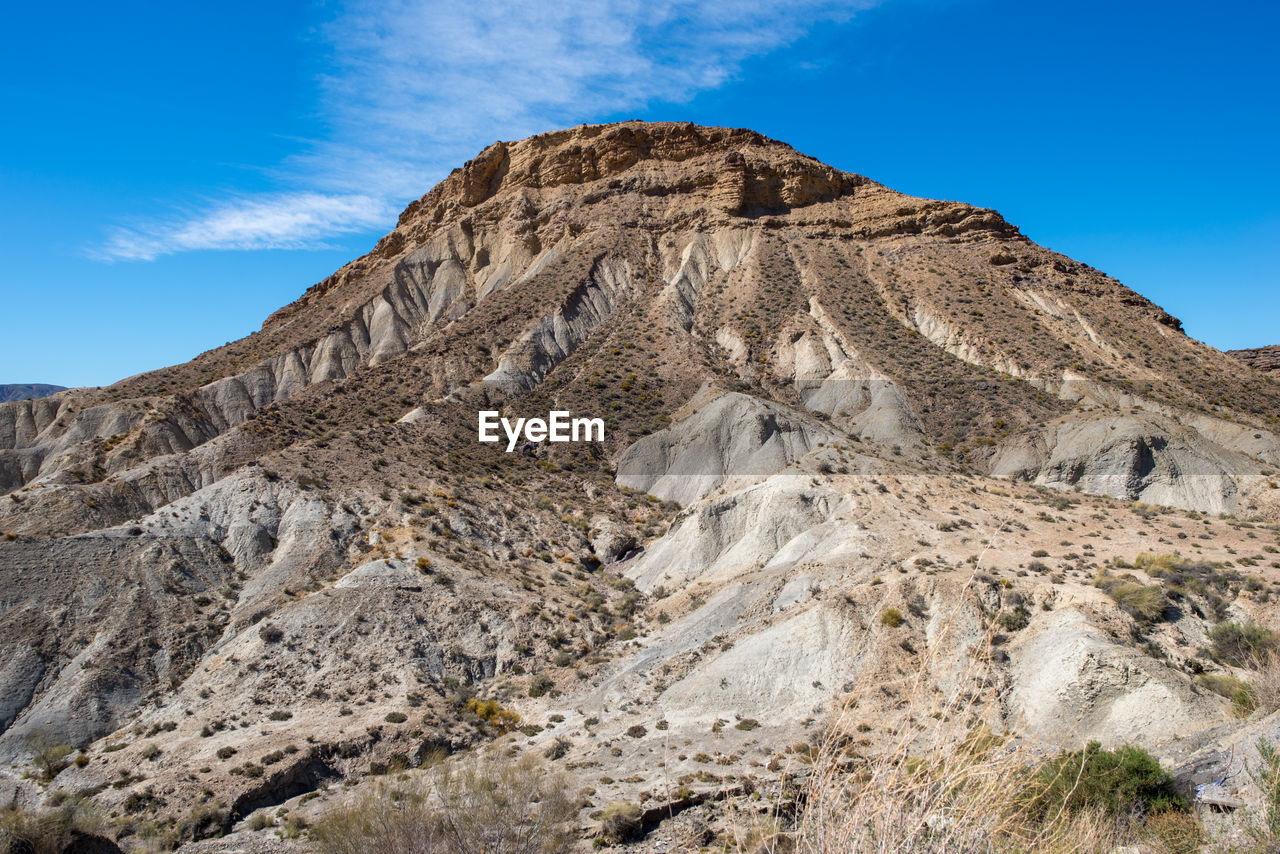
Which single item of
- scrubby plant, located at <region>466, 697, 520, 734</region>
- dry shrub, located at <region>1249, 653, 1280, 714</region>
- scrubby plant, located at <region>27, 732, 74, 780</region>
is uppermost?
dry shrub, located at <region>1249, 653, 1280, 714</region>

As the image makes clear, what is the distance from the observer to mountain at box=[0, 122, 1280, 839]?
18859 millimetres

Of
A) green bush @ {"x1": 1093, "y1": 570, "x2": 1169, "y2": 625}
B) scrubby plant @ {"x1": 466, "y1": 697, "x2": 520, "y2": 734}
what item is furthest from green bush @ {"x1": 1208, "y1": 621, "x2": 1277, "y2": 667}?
scrubby plant @ {"x1": 466, "y1": 697, "x2": 520, "y2": 734}

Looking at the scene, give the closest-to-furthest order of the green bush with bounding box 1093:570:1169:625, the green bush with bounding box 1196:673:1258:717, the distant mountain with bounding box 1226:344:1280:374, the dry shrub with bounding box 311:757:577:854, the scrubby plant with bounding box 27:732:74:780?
1. the dry shrub with bounding box 311:757:577:854
2. the green bush with bounding box 1196:673:1258:717
3. the green bush with bounding box 1093:570:1169:625
4. the scrubby plant with bounding box 27:732:74:780
5. the distant mountain with bounding box 1226:344:1280:374

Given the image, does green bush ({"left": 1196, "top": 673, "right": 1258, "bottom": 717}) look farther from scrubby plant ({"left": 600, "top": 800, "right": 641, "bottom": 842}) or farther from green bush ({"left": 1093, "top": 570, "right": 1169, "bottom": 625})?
scrubby plant ({"left": 600, "top": 800, "right": 641, "bottom": 842})

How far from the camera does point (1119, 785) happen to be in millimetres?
11922

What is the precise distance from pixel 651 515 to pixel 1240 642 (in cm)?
2376

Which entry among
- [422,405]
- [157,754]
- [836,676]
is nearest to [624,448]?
[422,405]

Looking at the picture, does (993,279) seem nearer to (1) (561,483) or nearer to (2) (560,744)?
(1) (561,483)

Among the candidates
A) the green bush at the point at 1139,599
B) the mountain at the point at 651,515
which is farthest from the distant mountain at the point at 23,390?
the green bush at the point at 1139,599

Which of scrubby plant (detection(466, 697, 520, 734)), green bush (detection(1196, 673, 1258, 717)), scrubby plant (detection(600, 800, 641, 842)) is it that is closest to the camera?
scrubby plant (detection(600, 800, 641, 842))

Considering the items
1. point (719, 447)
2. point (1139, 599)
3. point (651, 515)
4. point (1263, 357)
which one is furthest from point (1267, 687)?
point (1263, 357)

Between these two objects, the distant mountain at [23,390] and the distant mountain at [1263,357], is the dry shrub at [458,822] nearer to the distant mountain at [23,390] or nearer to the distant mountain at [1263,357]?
the distant mountain at [1263,357]

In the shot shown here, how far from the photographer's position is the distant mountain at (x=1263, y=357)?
67062 millimetres

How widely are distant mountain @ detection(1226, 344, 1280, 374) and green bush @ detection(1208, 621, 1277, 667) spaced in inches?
2505
